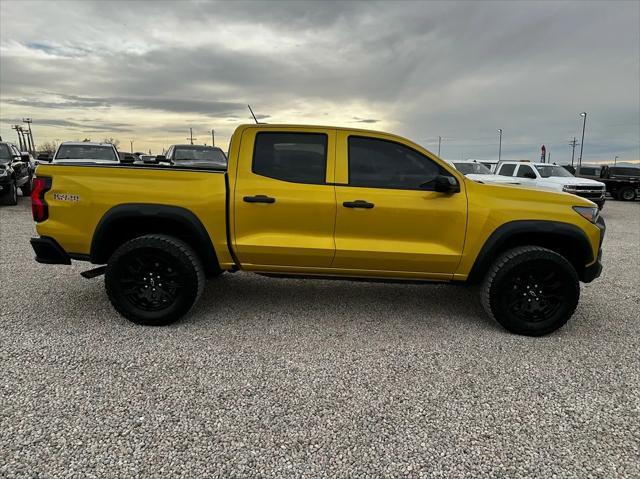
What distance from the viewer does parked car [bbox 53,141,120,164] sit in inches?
450

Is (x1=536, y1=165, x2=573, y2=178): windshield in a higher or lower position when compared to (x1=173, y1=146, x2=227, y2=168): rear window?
lower

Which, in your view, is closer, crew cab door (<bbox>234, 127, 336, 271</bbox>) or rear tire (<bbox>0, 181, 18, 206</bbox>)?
crew cab door (<bbox>234, 127, 336, 271</bbox>)

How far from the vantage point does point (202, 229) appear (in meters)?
3.89

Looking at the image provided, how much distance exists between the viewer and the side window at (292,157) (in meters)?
3.95

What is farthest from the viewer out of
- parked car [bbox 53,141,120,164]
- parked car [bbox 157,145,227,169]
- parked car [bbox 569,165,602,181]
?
parked car [bbox 569,165,602,181]

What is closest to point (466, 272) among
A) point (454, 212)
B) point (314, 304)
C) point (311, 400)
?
point (454, 212)

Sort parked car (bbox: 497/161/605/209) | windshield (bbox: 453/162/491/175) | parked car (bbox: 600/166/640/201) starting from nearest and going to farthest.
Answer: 1. parked car (bbox: 497/161/605/209)
2. windshield (bbox: 453/162/491/175)
3. parked car (bbox: 600/166/640/201)

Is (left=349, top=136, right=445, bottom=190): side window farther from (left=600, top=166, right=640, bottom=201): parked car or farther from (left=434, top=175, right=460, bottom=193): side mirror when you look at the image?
(left=600, top=166, right=640, bottom=201): parked car

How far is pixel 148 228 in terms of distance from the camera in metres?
4.12

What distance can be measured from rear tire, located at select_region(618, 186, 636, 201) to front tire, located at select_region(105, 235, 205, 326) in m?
23.1

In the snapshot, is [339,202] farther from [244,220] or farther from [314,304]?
[314,304]

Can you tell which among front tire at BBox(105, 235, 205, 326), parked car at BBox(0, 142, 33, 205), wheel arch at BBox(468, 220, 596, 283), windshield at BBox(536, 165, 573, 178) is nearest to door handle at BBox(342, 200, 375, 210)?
wheel arch at BBox(468, 220, 596, 283)

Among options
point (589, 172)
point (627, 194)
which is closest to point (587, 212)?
point (627, 194)

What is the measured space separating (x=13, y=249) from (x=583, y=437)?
783 cm
